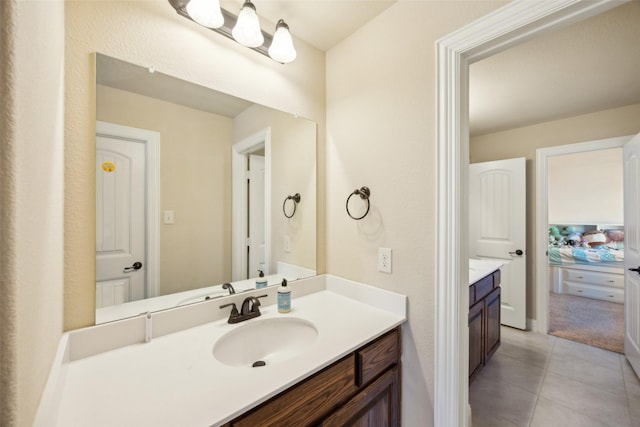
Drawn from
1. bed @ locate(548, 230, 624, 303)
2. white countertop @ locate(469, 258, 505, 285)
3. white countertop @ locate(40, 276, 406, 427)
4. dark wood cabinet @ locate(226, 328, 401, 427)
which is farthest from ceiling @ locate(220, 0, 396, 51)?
bed @ locate(548, 230, 624, 303)

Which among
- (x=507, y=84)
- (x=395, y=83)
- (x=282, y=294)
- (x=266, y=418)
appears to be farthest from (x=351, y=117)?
(x=507, y=84)

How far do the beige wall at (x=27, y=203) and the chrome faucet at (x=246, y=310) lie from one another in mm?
568

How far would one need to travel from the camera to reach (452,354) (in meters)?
1.07

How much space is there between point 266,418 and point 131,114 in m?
1.17

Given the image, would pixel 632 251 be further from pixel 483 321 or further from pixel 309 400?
pixel 309 400

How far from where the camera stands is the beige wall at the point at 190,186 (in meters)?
1.07

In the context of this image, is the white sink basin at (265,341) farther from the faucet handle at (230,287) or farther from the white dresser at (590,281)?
the white dresser at (590,281)

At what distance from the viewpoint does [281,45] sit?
1230 mm

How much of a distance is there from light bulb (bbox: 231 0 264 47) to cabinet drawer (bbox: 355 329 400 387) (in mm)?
1380

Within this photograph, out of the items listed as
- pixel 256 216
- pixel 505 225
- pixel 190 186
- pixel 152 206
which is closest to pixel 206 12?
pixel 190 186

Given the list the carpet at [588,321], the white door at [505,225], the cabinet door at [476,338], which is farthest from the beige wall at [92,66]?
the carpet at [588,321]

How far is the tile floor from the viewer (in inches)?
64.4

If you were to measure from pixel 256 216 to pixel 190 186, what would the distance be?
0.37 meters

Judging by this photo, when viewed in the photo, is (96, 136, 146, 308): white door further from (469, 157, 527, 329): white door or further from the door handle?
(469, 157, 527, 329): white door
